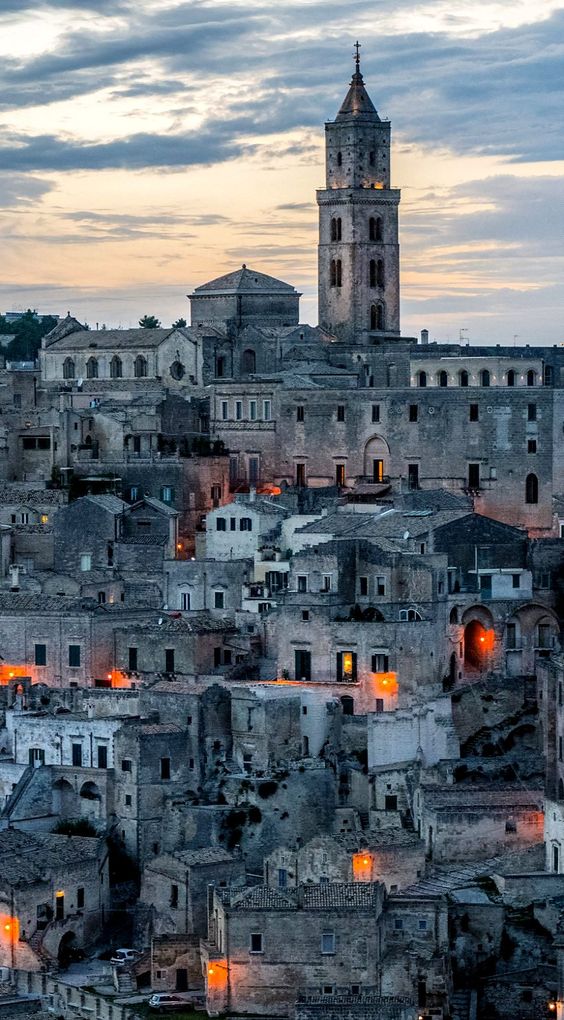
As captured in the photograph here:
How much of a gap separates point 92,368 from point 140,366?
1909 millimetres

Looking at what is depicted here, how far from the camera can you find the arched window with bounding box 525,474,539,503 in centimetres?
6875

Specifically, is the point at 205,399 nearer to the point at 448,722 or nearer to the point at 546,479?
the point at 546,479

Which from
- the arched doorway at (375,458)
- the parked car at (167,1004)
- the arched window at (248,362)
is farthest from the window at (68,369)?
the parked car at (167,1004)

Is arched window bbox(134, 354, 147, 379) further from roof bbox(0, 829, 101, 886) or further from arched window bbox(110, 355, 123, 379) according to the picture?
roof bbox(0, 829, 101, 886)

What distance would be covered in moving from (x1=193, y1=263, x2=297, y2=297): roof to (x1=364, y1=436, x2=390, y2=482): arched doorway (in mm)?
11562

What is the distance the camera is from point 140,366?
80.7m

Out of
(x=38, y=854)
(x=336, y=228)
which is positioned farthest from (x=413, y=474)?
(x=38, y=854)

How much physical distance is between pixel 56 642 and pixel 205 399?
51.9ft

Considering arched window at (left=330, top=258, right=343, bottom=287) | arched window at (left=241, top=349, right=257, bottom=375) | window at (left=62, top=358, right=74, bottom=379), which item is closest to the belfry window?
arched window at (left=330, top=258, right=343, bottom=287)

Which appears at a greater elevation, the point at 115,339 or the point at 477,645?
the point at 115,339

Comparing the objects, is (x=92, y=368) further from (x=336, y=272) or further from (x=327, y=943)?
(x=327, y=943)

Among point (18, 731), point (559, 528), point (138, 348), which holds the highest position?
point (138, 348)

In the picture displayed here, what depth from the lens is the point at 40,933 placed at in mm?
54031

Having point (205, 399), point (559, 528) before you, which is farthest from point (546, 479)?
point (205, 399)
